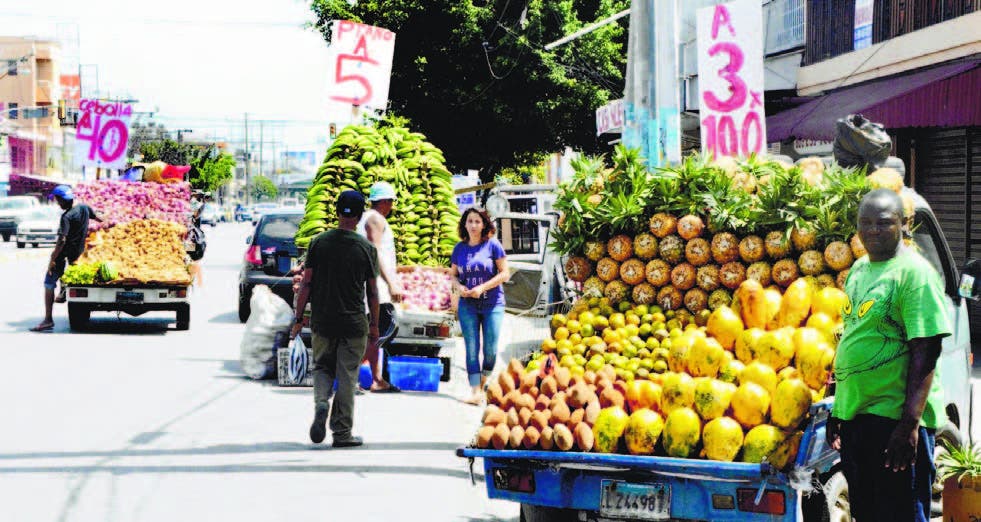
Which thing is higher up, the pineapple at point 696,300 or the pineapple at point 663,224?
the pineapple at point 663,224

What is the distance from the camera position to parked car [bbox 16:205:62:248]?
4641 cm

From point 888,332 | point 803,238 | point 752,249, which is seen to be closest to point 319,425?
point 752,249

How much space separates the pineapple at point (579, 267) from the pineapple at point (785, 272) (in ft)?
3.90

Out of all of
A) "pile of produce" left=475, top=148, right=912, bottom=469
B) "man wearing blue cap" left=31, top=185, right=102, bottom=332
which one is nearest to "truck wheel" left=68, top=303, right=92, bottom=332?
"man wearing blue cap" left=31, top=185, right=102, bottom=332

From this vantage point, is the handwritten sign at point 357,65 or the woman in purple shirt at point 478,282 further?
the handwritten sign at point 357,65

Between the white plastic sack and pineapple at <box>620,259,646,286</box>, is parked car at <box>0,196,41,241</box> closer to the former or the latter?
the white plastic sack

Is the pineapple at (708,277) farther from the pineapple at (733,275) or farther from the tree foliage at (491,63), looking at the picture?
the tree foliage at (491,63)

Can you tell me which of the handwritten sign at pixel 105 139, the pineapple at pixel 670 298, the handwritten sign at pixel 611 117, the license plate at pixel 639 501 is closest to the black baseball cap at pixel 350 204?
the pineapple at pixel 670 298

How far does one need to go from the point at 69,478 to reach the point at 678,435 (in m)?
4.25

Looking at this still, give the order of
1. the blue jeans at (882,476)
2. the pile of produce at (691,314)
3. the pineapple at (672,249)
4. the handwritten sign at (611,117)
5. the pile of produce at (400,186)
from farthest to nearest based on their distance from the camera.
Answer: the handwritten sign at (611,117) → the pile of produce at (400,186) → the pineapple at (672,249) → the pile of produce at (691,314) → the blue jeans at (882,476)

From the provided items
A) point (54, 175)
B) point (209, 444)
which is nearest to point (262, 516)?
point (209, 444)

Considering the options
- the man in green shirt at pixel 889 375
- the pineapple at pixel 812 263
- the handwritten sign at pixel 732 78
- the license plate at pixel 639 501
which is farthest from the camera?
the handwritten sign at pixel 732 78

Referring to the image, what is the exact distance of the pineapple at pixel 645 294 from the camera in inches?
288

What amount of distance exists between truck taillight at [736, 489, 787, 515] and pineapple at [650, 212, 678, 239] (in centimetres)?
226
